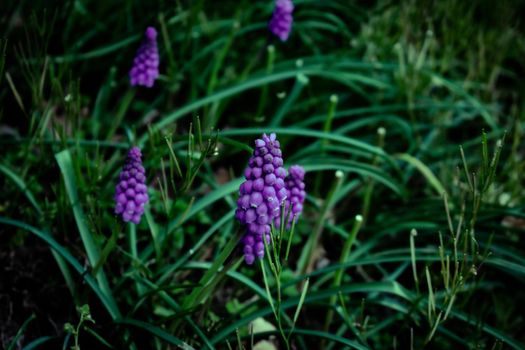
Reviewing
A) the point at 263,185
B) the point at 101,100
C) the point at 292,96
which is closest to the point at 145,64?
the point at 101,100

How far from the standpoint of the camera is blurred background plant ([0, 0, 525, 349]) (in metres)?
2.21

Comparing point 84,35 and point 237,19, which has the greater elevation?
point 237,19

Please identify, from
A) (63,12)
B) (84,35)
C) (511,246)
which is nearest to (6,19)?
(63,12)

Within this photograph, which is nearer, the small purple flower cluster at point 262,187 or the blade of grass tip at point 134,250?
the small purple flower cluster at point 262,187

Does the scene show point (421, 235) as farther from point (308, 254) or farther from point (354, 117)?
point (354, 117)

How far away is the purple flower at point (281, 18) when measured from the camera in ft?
9.86

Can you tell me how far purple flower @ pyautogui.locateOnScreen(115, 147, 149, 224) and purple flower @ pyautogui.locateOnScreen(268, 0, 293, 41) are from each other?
1481 millimetres

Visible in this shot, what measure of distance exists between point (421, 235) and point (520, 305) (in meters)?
0.67

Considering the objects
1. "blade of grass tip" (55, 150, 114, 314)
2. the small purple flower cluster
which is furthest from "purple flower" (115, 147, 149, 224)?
the small purple flower cluster

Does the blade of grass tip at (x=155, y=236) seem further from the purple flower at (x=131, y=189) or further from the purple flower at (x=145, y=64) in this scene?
the purple flower at (x=145, y=64)

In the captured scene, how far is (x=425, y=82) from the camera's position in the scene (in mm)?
3787

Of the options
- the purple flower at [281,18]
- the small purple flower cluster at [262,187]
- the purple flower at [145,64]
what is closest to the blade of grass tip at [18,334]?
the small purple flower cluster at [262,187]

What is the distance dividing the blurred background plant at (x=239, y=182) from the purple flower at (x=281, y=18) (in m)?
0.29

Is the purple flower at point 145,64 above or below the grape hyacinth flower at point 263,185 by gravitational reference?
above
